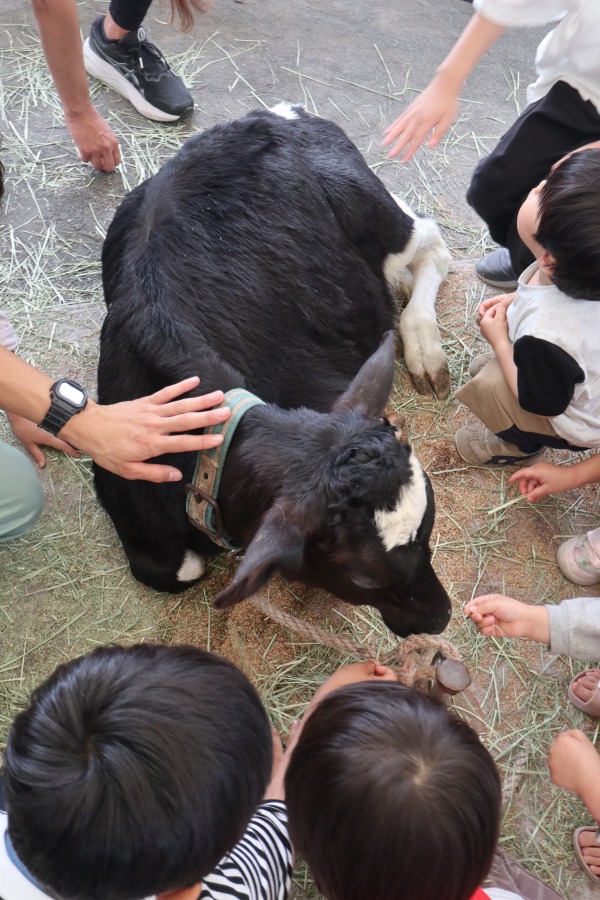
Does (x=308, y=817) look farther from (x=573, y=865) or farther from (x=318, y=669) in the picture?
(x=573, y=865)

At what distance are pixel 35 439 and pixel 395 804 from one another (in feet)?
7.85

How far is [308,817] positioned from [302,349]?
6.14ft

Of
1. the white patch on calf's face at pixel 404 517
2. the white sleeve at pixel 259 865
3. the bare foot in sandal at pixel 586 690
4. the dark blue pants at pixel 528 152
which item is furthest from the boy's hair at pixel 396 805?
the dark blue pants at pixel 528 152

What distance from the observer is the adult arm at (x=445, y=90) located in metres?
2.84

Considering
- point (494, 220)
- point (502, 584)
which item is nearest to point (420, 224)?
point (494, 220)

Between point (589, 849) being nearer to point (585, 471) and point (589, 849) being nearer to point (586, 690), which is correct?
point (586, 690)

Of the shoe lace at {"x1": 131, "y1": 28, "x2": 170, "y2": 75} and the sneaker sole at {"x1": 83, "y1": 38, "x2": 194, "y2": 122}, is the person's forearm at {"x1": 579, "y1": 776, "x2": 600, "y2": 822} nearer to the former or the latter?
the sneaker sole at {"x1": 83, "y1": 38, "x2": 194, "y2": 122}

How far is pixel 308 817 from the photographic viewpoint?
165 centimetres

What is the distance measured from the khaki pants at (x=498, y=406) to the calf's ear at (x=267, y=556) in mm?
1258

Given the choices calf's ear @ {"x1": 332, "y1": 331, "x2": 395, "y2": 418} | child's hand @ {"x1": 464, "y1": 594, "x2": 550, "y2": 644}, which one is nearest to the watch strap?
calf's ear @ {"x1": 332, "y1": 331, "x2": 395, "y2": 418}

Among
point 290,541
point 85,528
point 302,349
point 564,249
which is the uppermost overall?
point 564,249

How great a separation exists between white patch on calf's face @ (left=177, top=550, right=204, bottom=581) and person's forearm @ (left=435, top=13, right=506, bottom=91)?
6.52ft

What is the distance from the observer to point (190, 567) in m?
2.94

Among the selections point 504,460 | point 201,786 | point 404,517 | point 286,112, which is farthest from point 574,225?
point 201,786
